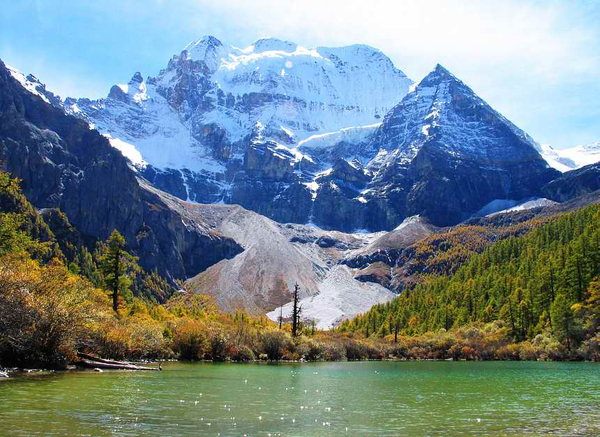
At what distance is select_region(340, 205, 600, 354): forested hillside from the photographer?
4397 inches

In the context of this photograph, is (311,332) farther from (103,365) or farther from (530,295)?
(103,365)

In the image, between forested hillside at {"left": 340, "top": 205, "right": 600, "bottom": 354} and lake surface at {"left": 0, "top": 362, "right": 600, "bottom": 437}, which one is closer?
lake surface at {"left": 0, "top": 362, "right": 600, "bottom": 437}

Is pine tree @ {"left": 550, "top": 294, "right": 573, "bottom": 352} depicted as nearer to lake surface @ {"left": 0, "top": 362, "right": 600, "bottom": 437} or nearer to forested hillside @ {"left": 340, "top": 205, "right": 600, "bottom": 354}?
forested hillside @ {"left": 340, "top": 205, "right": 600, "bottom": 354}

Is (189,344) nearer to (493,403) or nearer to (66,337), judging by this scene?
(66,337)

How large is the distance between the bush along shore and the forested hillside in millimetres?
333

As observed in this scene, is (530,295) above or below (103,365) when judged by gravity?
above

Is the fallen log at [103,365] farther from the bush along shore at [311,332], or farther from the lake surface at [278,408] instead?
the lake surface at [278,408]

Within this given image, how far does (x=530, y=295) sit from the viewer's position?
136500 mm

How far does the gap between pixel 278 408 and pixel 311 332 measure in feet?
389

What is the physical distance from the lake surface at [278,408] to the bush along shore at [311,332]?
5.12 meters

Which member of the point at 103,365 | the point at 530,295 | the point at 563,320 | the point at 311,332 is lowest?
the point at 103,365

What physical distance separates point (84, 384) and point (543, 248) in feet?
510

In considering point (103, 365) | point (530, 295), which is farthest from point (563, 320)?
point (103, 365)

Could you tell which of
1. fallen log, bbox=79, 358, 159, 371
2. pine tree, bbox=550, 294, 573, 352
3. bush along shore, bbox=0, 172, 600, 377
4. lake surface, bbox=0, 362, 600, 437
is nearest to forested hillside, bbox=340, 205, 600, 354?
pine tree, bbox=550, 294, 573, 352
